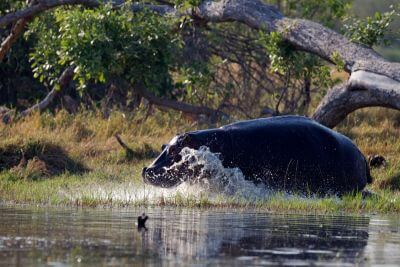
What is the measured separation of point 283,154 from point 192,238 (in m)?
4.38

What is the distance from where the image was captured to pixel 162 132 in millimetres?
17750

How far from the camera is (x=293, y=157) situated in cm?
1269

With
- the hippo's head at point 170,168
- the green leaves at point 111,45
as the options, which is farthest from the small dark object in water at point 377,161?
the green leaves at point 111,45

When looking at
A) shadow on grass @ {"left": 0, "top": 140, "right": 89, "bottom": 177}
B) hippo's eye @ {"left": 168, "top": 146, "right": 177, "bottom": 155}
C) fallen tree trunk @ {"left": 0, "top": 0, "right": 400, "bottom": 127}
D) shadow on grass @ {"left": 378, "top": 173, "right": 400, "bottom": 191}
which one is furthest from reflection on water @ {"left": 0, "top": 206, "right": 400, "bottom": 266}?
fallen tree trunk @ {"left": 0, "top": 0, "right": 400, "bottom": 127}

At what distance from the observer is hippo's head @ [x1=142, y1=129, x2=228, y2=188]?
12.4 metres

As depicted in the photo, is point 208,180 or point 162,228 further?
point 208,180

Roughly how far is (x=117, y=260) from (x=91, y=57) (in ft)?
33.4

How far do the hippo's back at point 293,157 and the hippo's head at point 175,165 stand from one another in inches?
13.3

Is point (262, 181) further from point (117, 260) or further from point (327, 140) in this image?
point (117, 260)

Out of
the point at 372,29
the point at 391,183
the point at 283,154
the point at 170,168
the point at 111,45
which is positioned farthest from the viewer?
the point at 111,45

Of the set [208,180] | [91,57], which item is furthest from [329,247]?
[91,57]

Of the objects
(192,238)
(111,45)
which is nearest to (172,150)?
(192,238)

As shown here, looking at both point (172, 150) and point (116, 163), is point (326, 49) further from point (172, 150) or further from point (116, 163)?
point (172, 150)

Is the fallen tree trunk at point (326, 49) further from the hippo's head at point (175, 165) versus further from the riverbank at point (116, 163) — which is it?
the hippo's head at point (175, 165)
